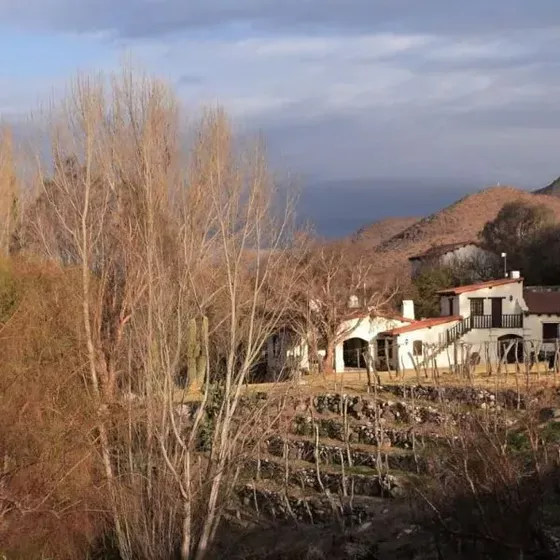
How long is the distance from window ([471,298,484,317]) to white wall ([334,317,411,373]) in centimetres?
262

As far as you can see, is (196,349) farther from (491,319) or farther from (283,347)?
(491,319)

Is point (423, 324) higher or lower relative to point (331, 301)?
lower

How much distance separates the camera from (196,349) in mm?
13617

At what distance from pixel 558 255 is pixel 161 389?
35231 millimetres

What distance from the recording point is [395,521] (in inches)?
604

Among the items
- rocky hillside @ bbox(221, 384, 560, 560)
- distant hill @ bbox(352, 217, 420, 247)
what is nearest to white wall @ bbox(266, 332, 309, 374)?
rocky hillside @ bbox(221, 384, 560, 560)

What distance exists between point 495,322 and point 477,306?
902 mm

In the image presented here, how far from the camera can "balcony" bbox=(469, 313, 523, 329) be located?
3409 cm

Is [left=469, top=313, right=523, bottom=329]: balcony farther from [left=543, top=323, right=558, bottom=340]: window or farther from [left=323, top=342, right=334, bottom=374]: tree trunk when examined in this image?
[left=323, top=342, right=334, bottom=374]: tree trunk

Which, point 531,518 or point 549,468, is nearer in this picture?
point 531,518

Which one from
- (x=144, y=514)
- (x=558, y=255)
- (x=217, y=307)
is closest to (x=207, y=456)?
(x=144, y=514)

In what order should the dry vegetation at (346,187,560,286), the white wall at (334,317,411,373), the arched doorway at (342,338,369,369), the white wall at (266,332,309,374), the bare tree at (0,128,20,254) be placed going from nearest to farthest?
the bare tree at (0,128,20,254) → the white wall at (266,332,309,374) → the white wall at (334,317,411,373) → the arched doorway at (342,338,369,369) → the dry vegetation at (346,187,560,286)

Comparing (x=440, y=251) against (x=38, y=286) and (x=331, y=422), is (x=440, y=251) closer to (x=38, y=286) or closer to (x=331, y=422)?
(x=331, y=422)

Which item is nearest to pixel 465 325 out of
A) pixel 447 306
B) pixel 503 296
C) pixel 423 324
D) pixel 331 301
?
pixel 447 306
